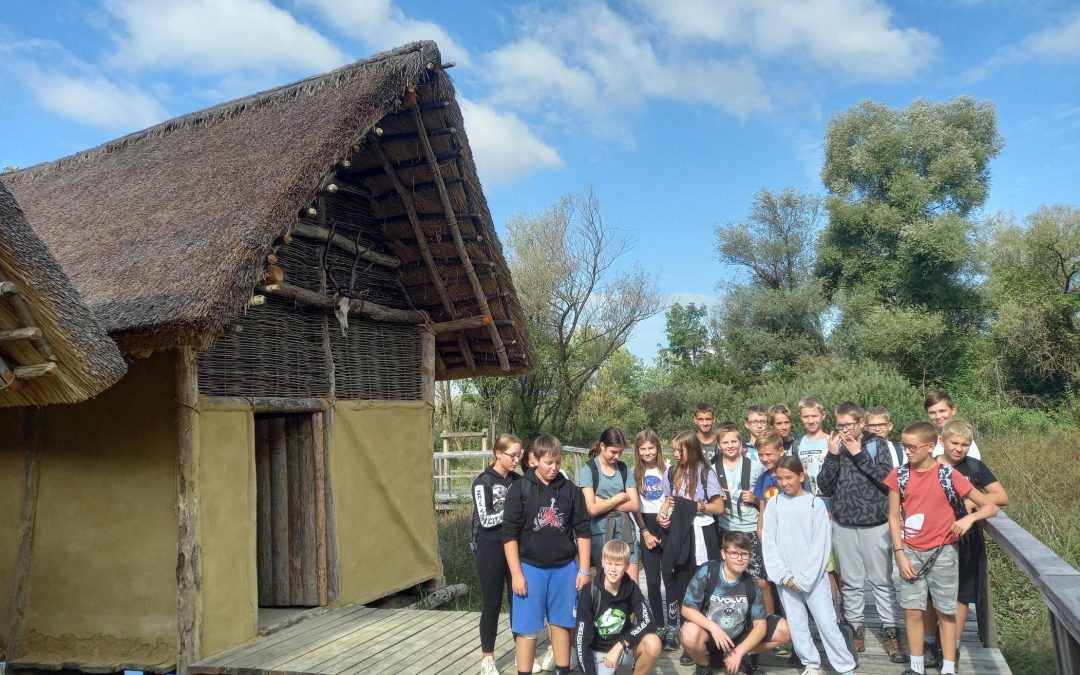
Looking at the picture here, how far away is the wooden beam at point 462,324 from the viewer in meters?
8.02

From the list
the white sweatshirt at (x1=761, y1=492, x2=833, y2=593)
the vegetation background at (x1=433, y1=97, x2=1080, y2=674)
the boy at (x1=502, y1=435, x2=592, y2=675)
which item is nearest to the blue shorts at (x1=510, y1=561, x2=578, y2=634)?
the boy at (x1=502, y1=435, x2=592, y2=675)

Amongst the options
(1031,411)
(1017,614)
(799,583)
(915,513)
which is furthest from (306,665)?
(1031,411)

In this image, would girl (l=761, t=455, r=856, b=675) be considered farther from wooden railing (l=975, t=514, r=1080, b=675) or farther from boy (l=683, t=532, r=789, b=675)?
wooden railing (l=975, t=514, r=1080, b=675)

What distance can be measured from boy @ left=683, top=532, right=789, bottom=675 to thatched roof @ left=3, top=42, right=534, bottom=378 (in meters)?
3.33

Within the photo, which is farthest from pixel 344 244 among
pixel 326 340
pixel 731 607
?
pixel 731 607

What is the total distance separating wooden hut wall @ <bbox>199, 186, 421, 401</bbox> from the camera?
5992 millimetres

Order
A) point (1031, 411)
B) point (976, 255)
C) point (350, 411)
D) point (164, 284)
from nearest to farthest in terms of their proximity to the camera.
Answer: point (164, 284) → point (350, 411) → point (1031, 411) → point (976, 255)

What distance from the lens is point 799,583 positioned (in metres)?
4.22

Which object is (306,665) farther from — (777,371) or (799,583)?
(777,371)

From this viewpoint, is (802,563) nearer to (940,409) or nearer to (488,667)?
(940,409)

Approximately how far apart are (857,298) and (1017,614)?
18437 mm

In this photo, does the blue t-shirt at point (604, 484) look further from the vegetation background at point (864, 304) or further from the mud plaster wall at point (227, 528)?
the vegetation background at point (864, 304)

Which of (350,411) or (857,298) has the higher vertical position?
(857,298)

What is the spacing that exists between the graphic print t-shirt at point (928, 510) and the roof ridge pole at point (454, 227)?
4.72 metres
